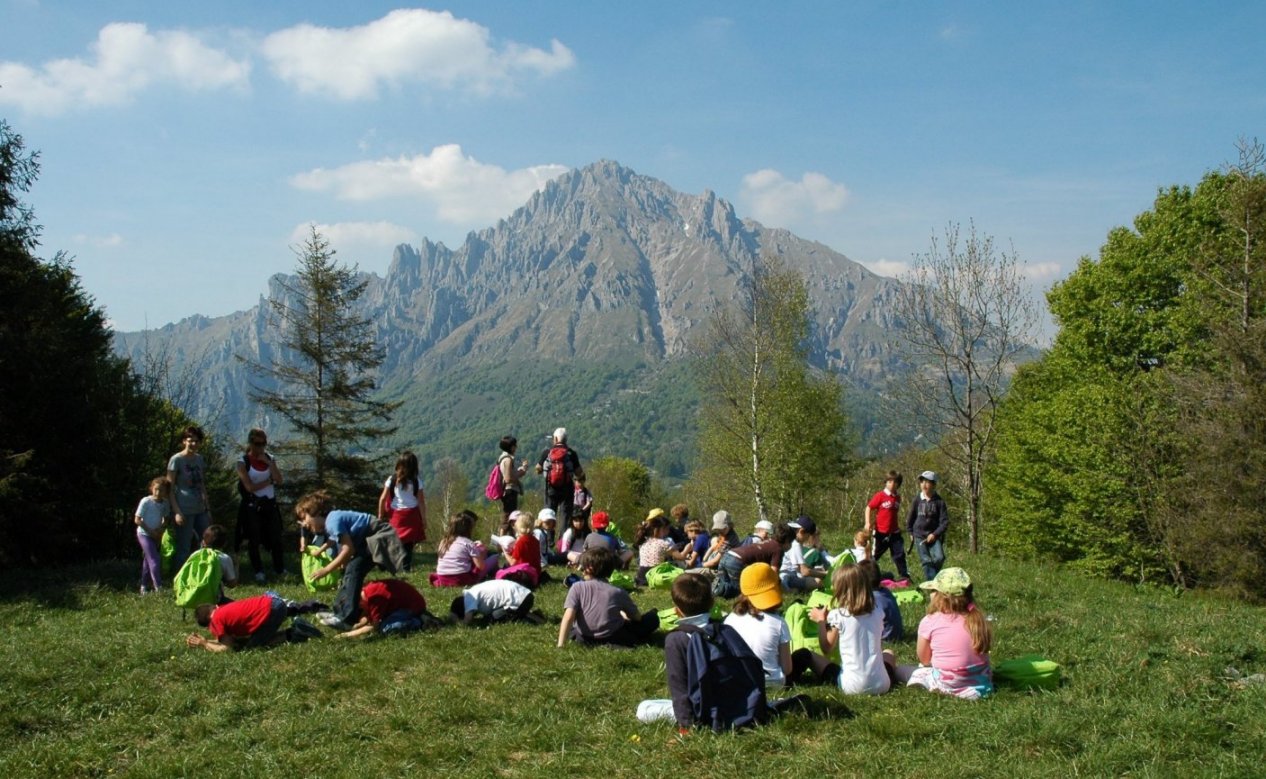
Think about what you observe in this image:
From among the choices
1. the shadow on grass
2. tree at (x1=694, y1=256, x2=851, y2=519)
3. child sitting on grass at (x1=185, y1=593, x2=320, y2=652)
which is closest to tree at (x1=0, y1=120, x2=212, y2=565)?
the shadow on grass

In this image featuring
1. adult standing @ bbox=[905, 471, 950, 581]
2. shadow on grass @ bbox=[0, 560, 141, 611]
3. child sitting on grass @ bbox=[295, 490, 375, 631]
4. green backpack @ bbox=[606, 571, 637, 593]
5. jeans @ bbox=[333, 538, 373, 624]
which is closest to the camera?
child sitting on grass @ bbox=[295, 490, 375, 631]

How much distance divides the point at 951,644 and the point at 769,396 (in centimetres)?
3156

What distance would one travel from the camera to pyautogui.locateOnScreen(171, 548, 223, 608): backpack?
10570mm

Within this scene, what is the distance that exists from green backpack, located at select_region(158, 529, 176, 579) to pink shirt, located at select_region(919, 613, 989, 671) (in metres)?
11.0

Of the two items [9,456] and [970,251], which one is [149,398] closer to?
[9,456]

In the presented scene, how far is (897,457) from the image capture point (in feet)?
212

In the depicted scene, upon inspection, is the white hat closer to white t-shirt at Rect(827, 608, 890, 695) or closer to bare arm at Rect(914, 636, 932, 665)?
bare arm at Rect(914, 636, 932, 665)

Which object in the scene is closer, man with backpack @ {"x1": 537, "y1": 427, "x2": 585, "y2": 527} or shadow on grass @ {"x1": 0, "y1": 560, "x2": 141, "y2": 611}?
shadow on grass @ {"x1": 0, "y1": 560, "x2": 141, "y2": 611}

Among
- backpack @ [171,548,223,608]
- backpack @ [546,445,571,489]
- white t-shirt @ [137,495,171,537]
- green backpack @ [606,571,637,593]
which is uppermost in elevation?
backpack @ [546,445,571,489]

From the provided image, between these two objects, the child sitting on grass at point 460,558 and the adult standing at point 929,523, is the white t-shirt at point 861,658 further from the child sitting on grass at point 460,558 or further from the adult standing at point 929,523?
the adult standing at point 929,523

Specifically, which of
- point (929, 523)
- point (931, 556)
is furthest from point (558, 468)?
point (931, 556)

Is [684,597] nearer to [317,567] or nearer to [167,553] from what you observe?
[317,567]

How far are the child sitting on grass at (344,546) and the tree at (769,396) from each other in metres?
28.7

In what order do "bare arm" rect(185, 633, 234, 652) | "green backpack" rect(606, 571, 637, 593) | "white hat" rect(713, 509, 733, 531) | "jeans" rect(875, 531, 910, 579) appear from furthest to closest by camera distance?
1. "jeans" rect(875, 531, 910, 579)
2. "white hat" rect(713, 509, 733, 531)
3. "green backpack" rect(606, 571, 637, 593)
4. "bare arm" rect(185, 633, 234, 652)
